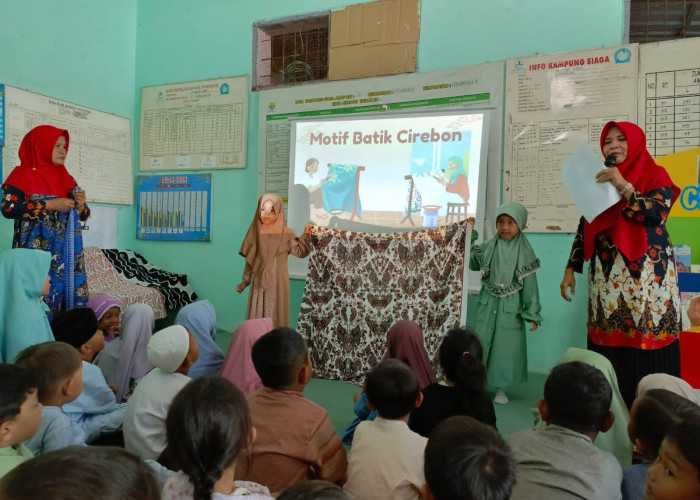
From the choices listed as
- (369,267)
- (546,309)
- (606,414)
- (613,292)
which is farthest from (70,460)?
(546,309)

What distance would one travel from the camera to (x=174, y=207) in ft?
16.9

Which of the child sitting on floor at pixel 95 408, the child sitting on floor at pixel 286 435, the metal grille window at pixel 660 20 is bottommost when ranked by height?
the child sitting on floor at pixel 95 408

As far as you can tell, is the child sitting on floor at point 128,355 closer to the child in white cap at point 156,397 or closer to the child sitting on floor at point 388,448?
the child in white cap at point 156,397

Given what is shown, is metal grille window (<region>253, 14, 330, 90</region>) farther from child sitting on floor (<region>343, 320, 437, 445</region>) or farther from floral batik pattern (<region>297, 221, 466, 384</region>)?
child sitting on floor (<region>343, 320, 437, 445</region>)

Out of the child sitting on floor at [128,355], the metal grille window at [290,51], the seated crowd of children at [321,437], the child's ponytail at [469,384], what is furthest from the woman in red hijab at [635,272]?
the metal grille window at [290,51]

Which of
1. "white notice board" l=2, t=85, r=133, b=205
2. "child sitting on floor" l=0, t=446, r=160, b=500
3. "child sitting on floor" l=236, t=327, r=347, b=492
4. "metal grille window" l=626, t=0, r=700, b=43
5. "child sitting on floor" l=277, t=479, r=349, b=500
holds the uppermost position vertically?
"metal grille window" l=626, t=0, r=700, b=43

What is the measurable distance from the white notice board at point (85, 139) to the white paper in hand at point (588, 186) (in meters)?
4.14

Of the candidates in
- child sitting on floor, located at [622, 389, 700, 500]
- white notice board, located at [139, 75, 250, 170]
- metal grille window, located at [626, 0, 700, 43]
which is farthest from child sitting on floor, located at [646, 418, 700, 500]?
white notice board, located at [139, 75, 250, 170]

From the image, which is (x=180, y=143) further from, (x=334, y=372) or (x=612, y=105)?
(x=612, y=105)

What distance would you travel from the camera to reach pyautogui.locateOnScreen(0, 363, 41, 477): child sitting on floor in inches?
49.7

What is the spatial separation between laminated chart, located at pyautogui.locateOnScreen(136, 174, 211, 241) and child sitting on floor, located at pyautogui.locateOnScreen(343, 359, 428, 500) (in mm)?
3822

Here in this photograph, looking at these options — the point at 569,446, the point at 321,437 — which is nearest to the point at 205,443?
the point at 321,437

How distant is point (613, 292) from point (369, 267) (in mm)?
1658

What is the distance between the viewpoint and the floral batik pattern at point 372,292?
3289 millimetres
